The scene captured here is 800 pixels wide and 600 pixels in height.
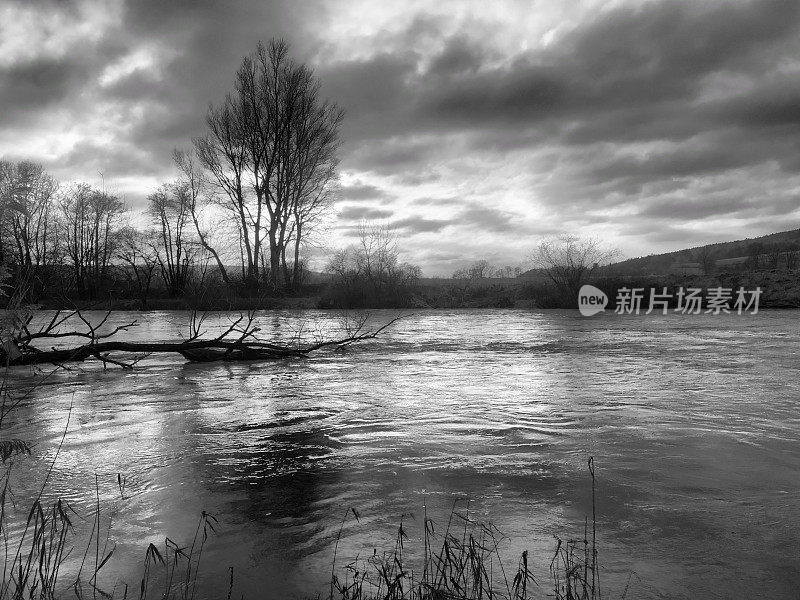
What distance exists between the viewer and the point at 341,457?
5.46 meters

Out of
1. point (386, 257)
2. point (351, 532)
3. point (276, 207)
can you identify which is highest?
point (276, 207)

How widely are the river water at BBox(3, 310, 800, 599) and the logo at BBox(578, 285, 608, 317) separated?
20609 mm

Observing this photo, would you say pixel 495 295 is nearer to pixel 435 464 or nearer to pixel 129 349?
pixel 129 349

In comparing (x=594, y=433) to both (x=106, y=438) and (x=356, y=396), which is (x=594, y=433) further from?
(x=106, y=438)

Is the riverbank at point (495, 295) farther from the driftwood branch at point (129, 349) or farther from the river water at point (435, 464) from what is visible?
the river water at point (435, 464)

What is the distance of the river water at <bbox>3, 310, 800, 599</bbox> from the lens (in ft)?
11.4

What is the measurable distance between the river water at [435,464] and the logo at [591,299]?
2061 cm

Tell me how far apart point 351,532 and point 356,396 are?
15.4 ft

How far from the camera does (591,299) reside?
31875 millimetres

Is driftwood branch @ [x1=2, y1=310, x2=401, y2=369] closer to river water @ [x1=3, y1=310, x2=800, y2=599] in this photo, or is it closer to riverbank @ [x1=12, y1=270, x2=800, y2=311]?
river water @ [x1=3, y1=310, x2=800, y2=599]

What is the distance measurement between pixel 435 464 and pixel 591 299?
93.4 ft

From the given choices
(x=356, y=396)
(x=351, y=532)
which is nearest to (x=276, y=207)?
(x=356, y=396)

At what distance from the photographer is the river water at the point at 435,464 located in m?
3.46

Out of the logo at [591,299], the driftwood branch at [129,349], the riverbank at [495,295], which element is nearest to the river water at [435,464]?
the driftwood branch at [129,349]
